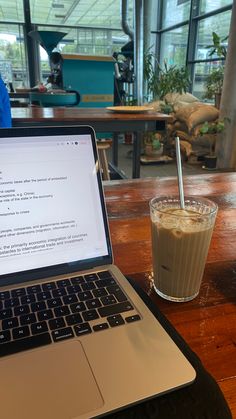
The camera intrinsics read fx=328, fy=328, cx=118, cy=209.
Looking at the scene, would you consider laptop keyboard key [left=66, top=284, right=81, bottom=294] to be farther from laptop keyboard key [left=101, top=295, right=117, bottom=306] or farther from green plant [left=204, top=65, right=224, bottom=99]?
green plant [left=204, top=65, right=224, bottom=99]

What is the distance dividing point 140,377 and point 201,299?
0.20 m

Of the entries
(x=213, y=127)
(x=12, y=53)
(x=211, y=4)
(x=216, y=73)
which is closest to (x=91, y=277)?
(x=213, y=127)

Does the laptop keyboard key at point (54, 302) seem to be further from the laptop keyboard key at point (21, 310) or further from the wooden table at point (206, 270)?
the wooden table at point (206, 270)

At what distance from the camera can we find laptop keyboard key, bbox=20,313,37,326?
1.37 ft

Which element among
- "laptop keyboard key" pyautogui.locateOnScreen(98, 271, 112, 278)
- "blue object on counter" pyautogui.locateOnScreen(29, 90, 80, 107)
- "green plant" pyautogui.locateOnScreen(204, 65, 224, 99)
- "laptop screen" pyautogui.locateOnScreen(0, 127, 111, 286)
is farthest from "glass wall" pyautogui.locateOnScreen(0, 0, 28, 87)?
"laptop keyboard key" pyautogui.locateOnScreen(98, 271, 112, 278)

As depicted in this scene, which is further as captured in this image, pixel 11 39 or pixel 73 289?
pixel 11 39

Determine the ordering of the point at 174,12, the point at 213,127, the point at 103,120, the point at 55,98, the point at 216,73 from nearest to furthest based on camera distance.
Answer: the point at 103,120, the point at 55,98, the point at 213,127, the point at 216,73, the point at 174,12

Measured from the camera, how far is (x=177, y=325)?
0.45m

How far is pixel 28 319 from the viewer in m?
0.42

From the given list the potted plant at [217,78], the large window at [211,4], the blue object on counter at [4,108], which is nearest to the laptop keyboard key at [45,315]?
the blue object on counter at [4,108]

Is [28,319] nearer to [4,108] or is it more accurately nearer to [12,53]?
[4,108]

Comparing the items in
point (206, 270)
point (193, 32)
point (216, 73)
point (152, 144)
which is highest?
point (193, 32)

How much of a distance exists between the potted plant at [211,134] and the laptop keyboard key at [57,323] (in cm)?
387

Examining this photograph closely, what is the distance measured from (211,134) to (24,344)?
4.25 m
